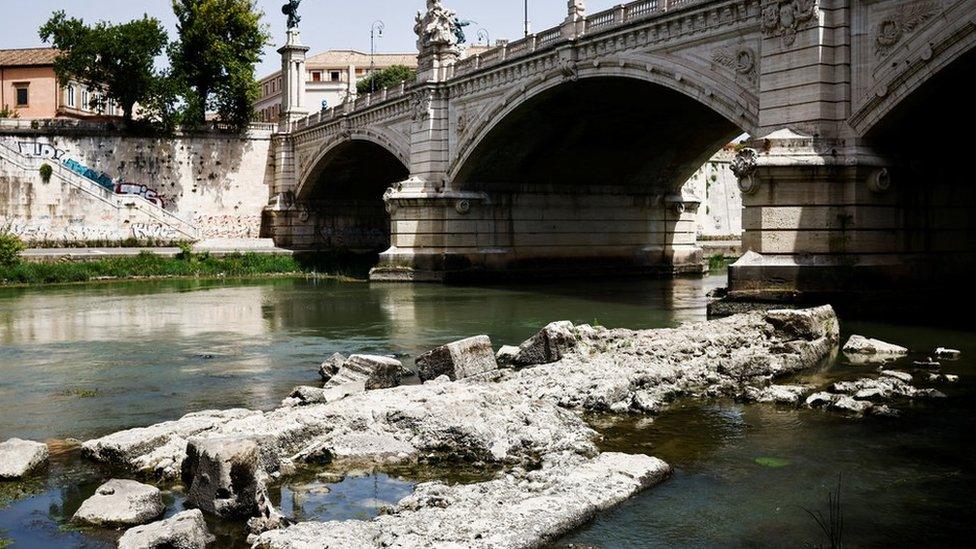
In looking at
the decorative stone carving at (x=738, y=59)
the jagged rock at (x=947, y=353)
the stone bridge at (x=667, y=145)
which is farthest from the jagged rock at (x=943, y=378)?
the decorative stone carving at (x=738, y=59)

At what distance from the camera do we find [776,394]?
12.5m

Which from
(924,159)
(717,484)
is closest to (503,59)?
(924,159)

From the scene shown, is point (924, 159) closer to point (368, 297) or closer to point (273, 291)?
point (368, 297)

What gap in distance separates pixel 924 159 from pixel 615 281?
17411 millimetres

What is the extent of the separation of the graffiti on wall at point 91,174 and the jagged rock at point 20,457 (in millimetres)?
45725

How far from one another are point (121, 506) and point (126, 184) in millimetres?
50398

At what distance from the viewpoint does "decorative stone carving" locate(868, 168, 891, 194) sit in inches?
819

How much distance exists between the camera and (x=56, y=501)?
27.6 ft

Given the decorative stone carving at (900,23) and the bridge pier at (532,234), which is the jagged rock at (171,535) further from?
the bridge pier at (532,234)

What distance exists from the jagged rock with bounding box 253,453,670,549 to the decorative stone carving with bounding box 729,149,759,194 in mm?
13610

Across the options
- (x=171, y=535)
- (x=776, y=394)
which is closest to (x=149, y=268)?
(x=776, y=394)

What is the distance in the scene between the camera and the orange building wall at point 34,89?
2687 inches

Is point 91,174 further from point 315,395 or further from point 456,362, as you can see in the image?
point 315,395

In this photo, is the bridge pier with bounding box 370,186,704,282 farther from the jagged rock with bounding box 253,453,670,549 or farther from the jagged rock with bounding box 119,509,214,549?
the jagged rock with bounding box 119,509,214,549
